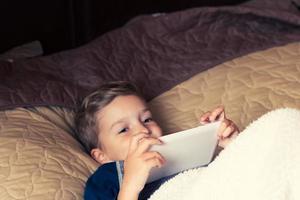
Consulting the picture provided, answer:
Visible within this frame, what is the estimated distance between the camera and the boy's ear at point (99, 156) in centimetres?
127

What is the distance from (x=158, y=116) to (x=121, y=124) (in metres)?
0.20

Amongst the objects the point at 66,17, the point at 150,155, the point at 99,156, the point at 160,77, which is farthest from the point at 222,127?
the point at 66,17

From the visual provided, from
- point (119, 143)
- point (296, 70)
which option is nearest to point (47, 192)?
point (119, 143)

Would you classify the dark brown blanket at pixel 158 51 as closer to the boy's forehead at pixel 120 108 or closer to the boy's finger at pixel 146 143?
the boy's forehead at pixel 120 108

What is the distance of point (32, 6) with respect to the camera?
167cm

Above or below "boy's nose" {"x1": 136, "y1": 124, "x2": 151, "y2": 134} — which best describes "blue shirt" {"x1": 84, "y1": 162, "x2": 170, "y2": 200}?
below

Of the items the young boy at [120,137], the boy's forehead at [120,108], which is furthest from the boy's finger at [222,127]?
the boy's forehead at [120,108]

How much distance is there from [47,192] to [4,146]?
158 mm

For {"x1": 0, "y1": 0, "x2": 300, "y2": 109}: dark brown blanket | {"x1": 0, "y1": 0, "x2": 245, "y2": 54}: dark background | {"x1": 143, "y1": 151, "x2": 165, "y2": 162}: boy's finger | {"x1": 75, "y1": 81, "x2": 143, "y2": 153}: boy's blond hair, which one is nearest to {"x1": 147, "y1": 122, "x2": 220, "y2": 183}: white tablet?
{"x1": 143, "y1": 151, "x2": 165, "y2": 162}: boy's finger

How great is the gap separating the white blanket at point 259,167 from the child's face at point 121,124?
234 mm

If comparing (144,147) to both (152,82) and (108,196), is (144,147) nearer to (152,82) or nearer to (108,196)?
(108,196)

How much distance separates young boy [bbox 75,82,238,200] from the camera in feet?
3.35

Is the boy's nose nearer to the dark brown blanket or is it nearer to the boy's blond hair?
the boy's blond hair

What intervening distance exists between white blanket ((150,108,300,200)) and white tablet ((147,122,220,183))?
0.23ft
